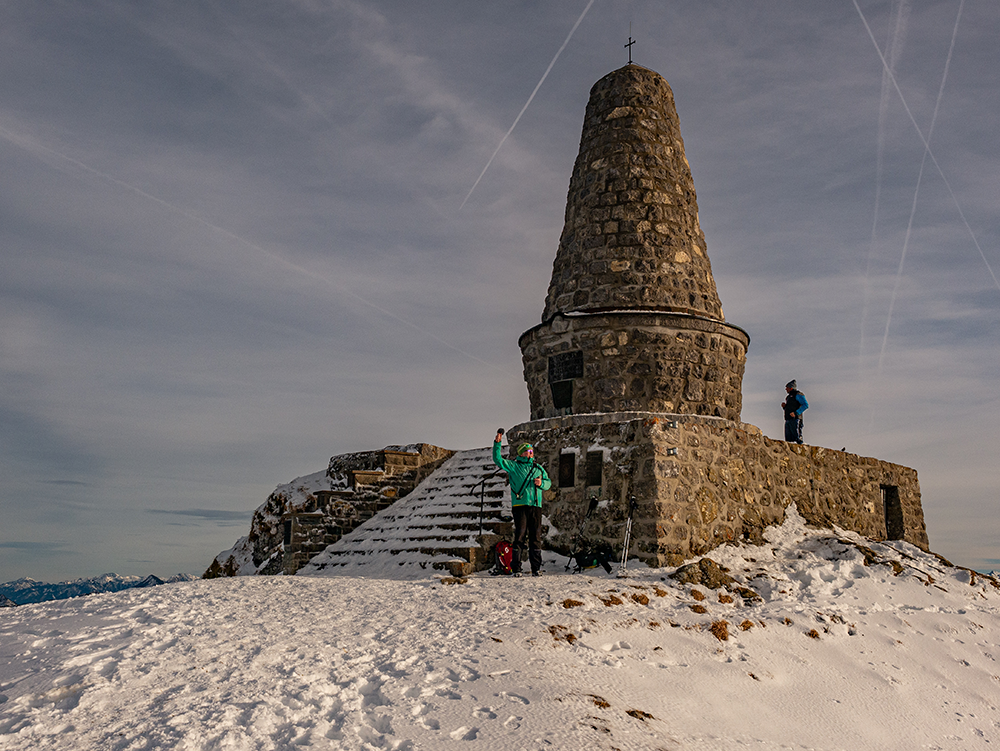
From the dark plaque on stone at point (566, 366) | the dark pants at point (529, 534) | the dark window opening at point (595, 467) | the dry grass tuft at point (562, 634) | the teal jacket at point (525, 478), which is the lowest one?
the dry grass tuft at point (562, 634)

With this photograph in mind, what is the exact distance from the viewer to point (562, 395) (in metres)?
11.9

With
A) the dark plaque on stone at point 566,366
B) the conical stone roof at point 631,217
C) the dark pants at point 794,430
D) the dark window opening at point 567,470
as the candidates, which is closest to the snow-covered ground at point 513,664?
the dark window opening at point 567,470

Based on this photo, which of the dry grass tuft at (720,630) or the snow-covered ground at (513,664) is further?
the dry grass tuft at (720,630)

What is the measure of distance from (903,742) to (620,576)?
3.64 m

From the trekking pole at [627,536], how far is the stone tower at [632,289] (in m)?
1.90

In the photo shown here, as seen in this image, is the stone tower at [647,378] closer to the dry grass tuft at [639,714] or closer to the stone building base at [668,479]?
the stone building base at [668,479]

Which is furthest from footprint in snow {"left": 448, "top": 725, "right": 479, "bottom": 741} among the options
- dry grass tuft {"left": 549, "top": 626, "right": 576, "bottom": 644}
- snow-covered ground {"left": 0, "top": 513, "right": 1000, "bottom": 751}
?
dry grass tuft {"left": 549, "top": 626, "right": 576, "bottom": 644}

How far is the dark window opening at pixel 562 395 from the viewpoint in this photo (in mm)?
11781

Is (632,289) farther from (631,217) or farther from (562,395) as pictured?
(562,395)

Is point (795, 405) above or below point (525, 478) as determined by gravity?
above

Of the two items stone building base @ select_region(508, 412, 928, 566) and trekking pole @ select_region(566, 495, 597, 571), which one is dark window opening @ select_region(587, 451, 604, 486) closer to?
stone building base @ select_region(508, 412, 928, 566)

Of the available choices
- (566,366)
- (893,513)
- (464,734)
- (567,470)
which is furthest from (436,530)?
(893,513)

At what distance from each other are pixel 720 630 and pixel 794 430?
7193mm

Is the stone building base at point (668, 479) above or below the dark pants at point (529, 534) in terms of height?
above
